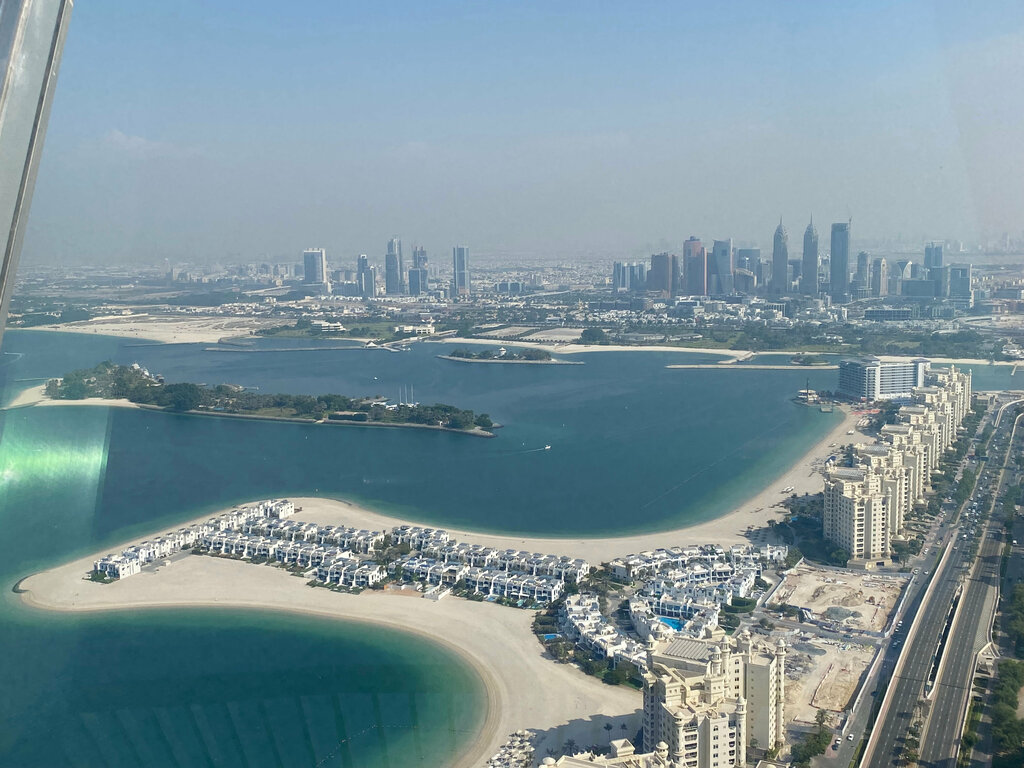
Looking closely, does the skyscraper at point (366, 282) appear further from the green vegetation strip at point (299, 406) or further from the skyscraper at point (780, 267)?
the green vegetation strip at point (299, 406)

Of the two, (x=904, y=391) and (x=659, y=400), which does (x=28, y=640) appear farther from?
(x=904, y=391)

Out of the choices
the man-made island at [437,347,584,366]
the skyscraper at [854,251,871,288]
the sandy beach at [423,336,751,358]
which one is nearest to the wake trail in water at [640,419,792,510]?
the man-made island at [437,347,584,366]

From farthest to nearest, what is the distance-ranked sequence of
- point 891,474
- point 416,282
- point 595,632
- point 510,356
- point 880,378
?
point 416,282 → point 510,356 → point 880,378 → point 891,474 → point 595,632

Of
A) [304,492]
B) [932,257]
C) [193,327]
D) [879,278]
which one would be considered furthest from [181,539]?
[879,278]

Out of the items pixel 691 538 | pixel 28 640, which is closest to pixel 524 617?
pixel 691 538

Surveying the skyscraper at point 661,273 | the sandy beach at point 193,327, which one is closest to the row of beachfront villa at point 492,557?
the sandy beach at point 193,327

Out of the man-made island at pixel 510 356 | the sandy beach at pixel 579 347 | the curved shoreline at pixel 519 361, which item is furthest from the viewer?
the sandy beach at pixel 579 347

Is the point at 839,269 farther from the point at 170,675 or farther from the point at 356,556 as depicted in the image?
the point at 170,675
